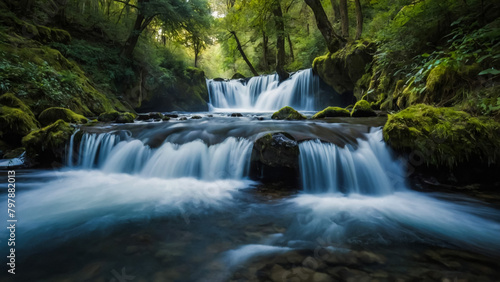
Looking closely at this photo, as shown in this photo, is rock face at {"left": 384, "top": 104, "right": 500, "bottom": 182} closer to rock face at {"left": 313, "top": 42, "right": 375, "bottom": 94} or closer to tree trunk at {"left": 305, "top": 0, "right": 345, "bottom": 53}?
rock face at {"left": 313, "top": 42, "right": 375, "bottom": 94}

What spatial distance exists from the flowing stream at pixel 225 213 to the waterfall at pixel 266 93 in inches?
319

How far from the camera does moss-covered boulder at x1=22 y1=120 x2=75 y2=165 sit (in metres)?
5.04

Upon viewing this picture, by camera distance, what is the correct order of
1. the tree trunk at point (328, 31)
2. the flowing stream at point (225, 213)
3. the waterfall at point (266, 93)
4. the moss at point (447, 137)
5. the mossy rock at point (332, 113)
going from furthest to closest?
1. the waterfall at point (266, 93)
2. the tree trunk at point (328, 31)
3. the mossy rock at point (332, 113)
4. the moss at point (447, 137)
5. the flowing stream at point (225, 213)

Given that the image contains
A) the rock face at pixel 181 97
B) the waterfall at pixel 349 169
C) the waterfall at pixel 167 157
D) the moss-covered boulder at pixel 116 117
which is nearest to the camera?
the waterfall at pixel 349 169

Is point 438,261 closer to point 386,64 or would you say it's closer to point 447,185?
point 447,185

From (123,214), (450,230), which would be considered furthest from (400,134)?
(123,214)

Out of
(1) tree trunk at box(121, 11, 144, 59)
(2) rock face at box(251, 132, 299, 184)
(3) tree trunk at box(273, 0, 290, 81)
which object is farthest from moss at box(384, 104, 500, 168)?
(1) tree trunk at box(121, 11, 144, 59)

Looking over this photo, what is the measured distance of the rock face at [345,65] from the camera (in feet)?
32.8

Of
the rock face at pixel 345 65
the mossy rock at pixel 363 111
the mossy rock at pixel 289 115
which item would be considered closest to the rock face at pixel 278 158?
the mossy rock at pixel 289 115

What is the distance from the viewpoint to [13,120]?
550 cm

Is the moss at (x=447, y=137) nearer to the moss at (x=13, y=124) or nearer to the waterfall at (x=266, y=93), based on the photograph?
the moss at (x=13, y=124)

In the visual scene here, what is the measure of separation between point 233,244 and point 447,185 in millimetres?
3648

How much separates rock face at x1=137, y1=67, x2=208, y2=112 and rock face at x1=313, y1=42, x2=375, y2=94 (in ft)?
25.9

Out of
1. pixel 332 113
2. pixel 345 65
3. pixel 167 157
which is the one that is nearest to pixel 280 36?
pixel 345 65
